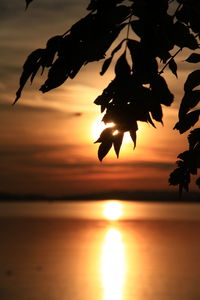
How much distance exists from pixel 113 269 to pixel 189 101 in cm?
11188

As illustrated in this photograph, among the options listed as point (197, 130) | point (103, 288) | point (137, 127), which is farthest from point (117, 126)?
point (103, 288)

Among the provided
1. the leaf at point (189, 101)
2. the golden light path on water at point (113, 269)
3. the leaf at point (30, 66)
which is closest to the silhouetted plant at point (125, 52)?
the leaf at point (30, 66)

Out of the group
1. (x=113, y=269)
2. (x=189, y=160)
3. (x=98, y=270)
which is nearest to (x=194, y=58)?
(x=189, y=160)

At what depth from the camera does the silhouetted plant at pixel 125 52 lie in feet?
12.5

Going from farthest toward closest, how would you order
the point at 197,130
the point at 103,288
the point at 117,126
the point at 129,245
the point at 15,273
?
the point at 129,245, the point at 15,273, the point at 103,288, the point at 197,130, the point at 117,126

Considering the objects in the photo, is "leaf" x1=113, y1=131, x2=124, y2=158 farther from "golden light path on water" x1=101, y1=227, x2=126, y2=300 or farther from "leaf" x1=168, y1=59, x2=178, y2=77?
"golden light path on water" x1=101, y1=227, x2=126, y2=300

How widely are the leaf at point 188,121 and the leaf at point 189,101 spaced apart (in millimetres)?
232

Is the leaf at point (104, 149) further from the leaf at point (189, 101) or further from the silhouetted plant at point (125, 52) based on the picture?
the leaf at point (189, 101)

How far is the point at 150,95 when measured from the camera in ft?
13.2

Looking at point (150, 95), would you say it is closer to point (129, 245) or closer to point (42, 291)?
point (42, 291)

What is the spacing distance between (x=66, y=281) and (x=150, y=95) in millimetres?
92751

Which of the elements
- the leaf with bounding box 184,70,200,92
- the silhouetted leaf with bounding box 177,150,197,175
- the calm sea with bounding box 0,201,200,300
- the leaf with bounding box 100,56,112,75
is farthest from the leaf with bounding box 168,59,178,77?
the calm sea with bounding box 0,201,200,300

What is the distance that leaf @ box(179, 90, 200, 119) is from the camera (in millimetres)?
4949

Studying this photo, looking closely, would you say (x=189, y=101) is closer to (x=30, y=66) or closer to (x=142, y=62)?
(x=142, y=62)
